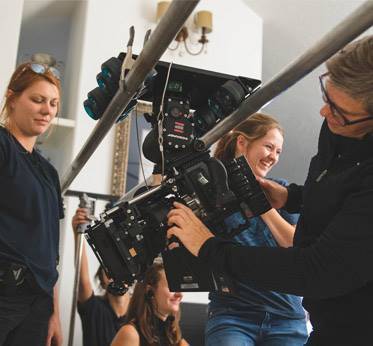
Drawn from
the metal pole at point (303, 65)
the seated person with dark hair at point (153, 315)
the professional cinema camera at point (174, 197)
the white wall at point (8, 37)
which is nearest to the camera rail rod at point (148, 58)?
the professional cinema camera at point (174, 197)

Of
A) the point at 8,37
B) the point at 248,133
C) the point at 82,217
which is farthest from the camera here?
the point at 8,37

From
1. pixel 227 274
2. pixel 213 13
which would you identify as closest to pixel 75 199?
pixel 213 13

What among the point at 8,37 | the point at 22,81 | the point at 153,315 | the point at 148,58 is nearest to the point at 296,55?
the point at 8,37

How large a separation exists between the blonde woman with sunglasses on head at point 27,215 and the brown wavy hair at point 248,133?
0.48m

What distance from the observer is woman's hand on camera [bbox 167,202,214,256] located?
3.31 ft

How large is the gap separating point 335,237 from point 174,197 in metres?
0.36

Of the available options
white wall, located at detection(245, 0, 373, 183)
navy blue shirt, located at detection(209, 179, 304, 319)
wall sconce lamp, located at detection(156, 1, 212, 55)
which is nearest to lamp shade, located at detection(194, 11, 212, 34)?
wall sconce lamp, located at detection(156, 1, 212, 55)

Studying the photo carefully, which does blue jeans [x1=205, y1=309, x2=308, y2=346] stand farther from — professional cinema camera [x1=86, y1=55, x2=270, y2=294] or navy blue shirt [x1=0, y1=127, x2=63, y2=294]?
navy blue shirt [x1=0, y1=127, x2=63, y2=294]

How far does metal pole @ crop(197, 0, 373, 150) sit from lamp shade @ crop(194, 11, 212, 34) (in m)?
2.22

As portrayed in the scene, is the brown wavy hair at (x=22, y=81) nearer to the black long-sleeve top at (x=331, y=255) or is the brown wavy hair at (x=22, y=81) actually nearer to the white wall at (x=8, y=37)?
the black long-sleeve top at (x=331, y=255)

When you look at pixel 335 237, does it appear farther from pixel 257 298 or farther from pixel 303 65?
pixel 257 298

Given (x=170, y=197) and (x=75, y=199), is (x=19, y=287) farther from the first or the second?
(x=75, y=199)

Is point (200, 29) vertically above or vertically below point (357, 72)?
above

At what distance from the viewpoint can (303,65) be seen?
0.95 meters
